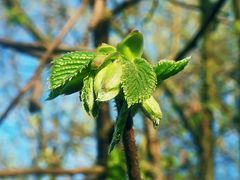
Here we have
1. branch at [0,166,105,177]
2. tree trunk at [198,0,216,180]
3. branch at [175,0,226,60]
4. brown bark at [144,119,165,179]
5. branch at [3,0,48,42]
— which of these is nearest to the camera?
branch at [175,0,226,60]

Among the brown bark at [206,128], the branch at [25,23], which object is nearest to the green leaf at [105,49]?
the branch at [25,23]

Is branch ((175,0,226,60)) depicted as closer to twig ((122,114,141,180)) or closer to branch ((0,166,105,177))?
branch ((0,166,105,177))

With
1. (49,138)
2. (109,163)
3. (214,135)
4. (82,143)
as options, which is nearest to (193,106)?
(214,135)

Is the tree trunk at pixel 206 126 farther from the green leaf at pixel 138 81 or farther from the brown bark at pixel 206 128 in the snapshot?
the green leaf at pixel 138 81

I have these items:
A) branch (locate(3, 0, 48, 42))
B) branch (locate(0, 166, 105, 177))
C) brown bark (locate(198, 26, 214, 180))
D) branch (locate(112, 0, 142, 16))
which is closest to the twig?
branch (locate(0, 166, 105, 177))

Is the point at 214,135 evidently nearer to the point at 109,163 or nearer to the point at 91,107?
the point at 109,163

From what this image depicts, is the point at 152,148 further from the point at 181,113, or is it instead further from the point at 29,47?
the point at 29,47
